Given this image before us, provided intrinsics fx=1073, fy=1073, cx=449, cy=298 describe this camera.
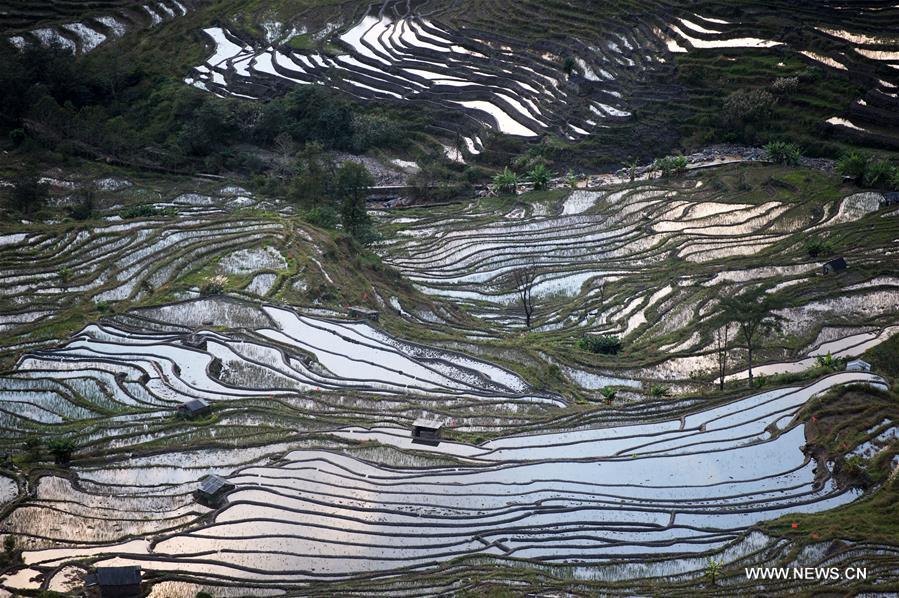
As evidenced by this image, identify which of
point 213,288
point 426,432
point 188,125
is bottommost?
point 426,432

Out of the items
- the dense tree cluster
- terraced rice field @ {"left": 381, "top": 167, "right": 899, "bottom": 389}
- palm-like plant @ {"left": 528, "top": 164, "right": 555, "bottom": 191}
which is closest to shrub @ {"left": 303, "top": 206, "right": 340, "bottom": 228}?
terraced rice field @ {"left": 381, "top": 167, "right": 899, "bottom": 389}

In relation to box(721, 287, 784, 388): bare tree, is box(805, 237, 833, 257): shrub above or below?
above

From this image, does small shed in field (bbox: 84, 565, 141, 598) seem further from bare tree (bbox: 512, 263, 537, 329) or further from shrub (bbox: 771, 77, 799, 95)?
shrub (bbox: 771, 77, 799, 95)

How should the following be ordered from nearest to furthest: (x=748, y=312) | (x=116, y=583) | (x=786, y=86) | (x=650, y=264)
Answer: (x=116, y=583) < (x=748, y=312) < (x=650, y=264) < (x=786, y=86)

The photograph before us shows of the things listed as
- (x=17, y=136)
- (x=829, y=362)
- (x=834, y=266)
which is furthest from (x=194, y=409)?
(x=17, y=136)

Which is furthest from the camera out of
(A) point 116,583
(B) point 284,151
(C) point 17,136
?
(C) point 17,136

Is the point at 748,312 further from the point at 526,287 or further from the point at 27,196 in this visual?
the point at 27,196

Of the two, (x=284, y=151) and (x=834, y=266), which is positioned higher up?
(x=284, y=151)
